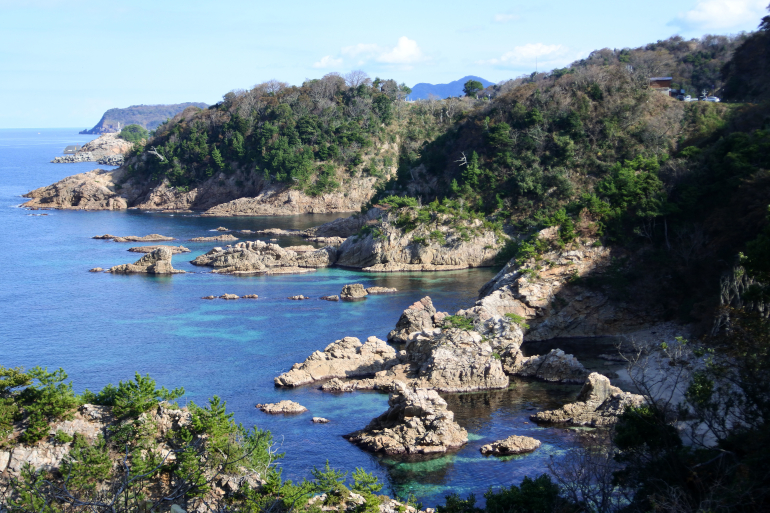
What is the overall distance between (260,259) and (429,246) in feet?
55.4

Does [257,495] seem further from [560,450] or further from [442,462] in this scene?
[560,450]

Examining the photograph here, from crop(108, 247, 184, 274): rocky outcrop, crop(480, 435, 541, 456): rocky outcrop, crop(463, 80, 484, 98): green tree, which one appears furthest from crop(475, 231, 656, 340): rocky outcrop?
crop(463, 80, 484, 98): green tree

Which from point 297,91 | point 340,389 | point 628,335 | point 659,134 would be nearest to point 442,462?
point 340,389

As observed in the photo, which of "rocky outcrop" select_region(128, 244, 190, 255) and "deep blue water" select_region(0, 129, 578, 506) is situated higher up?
"rocky outcrop" select_region(128, 244, 190, 255)

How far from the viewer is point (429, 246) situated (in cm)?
6731

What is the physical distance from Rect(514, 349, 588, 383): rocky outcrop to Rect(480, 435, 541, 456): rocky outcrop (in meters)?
8.75

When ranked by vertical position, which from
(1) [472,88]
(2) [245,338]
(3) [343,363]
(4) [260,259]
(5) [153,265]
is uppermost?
(1) [472,88]

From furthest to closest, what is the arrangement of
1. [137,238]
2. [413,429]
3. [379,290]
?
[137,238] < [379,290] < [413,429]

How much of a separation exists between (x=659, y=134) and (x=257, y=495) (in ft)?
197

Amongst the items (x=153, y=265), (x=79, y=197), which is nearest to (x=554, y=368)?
(x=153, y=265)

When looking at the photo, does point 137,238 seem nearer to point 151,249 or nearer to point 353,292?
point 151,249

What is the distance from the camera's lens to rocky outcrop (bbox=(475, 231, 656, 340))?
43.6 meters

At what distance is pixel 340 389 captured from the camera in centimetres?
3584

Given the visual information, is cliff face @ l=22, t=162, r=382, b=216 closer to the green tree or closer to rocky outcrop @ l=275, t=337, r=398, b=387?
the green tree
